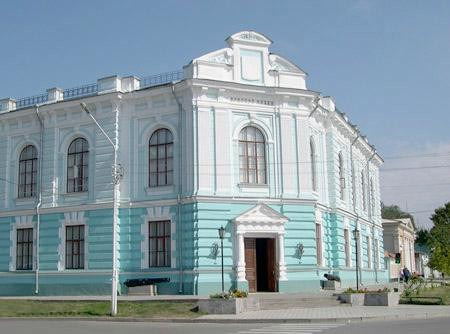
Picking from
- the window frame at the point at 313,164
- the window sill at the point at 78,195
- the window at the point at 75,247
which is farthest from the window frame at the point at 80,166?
the window frame at the point at 313,164

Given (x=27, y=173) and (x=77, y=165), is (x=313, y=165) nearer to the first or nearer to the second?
(x=77, y=165)

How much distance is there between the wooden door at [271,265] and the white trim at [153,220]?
4.51 meters

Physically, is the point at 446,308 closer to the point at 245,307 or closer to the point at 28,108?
the point at 245,307

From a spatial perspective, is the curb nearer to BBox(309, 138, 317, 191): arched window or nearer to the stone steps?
the stone steps

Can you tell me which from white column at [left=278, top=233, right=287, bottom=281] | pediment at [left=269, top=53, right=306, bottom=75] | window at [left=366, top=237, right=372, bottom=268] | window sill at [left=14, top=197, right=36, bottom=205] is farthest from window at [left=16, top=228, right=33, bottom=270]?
window at [left=366, top=237, right=372, bottom=268]

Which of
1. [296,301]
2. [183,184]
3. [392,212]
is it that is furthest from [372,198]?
[392,212]

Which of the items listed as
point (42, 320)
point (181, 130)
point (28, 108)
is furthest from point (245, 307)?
point (28, 108)

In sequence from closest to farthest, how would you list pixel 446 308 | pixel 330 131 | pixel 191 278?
pixel 446 308 → pixel 191 278 → pixel 330 131

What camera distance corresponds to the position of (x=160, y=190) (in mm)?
29547

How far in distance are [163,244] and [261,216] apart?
4888 millimetres

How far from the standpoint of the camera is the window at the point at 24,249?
106 ft

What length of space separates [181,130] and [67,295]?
32.4 ft

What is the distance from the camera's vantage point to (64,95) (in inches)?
1292

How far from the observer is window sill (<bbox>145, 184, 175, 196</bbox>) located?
2934 centimetres
